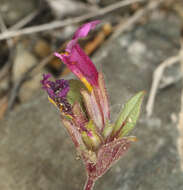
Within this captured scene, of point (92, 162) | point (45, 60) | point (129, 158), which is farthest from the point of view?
Answer: point (45, 60)

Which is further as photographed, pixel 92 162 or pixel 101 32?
pixel 101 32

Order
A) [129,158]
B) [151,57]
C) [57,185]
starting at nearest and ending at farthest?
1. [57,185]
2. [129,158]
3. [151,57]

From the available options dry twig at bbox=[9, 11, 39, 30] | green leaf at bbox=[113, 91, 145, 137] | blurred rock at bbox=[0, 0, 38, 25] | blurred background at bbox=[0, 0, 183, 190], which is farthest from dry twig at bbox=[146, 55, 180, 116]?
blurred rock at bbox=[0, 0, 38, 25]

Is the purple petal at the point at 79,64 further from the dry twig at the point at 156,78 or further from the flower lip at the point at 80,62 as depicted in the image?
the dry twig at the point at 156,78

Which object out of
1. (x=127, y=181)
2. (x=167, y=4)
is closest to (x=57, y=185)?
(x=127, y=181)

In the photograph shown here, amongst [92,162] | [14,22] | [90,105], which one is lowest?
[92,162]

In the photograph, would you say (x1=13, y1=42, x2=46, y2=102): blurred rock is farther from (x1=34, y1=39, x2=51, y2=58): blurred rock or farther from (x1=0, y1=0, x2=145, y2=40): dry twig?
(x1=0, y1=0, x2=145, y2=40): dry twig

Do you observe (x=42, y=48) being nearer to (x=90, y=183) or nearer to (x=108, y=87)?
(x=108, y=87)

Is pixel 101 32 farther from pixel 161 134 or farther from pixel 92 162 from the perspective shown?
pixel 92 162
